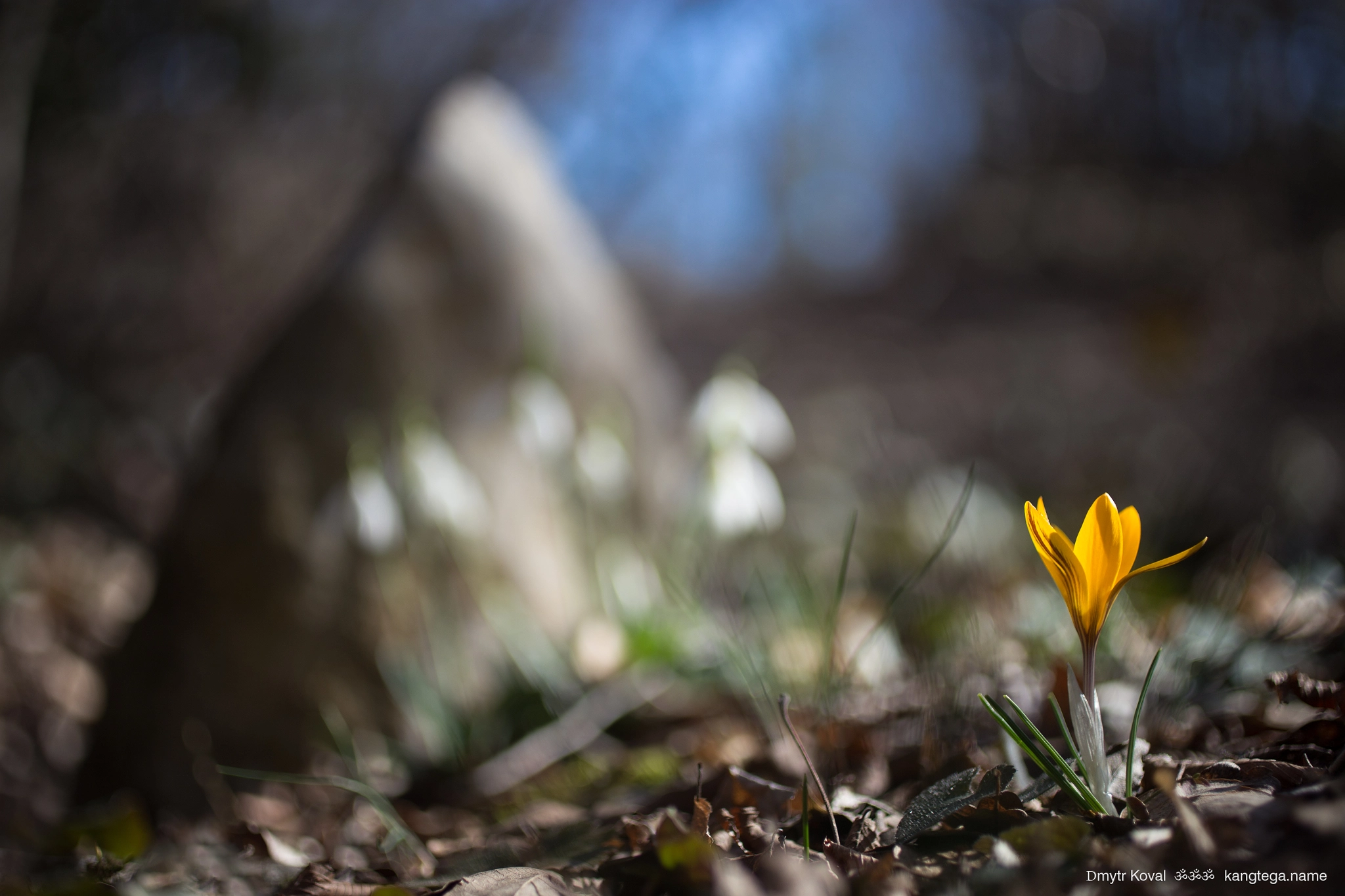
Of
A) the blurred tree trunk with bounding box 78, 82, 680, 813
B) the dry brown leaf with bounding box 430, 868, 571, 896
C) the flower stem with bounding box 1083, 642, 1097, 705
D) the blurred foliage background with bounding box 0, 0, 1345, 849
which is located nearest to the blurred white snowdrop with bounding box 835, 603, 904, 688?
the blurred foliage background with bounding box 0, 0, 1345, 849

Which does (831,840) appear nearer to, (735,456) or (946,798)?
(946,798)

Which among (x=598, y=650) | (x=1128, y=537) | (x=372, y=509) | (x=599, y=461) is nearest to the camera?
(x=1128, y=537)

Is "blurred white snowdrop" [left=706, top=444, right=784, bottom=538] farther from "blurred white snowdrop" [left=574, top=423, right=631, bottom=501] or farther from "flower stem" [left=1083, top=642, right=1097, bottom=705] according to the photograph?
"flower stem" [left=1083, top=642, right=1097, bottom=705]

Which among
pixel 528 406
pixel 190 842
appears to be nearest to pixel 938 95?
pixel 528 406

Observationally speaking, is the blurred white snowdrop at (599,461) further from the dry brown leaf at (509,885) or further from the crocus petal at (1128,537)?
the crocus petal at (1128,537)

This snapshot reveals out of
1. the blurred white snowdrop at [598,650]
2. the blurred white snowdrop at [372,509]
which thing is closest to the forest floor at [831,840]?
the blurred white snowdrop at [598,650]

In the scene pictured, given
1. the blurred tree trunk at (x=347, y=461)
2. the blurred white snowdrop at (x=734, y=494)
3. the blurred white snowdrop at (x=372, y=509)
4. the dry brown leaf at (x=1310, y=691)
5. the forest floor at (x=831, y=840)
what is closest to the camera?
the forest floor at (x=831, y=840)

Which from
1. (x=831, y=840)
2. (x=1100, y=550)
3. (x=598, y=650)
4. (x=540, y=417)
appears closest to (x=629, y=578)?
(x=598, y=650)
